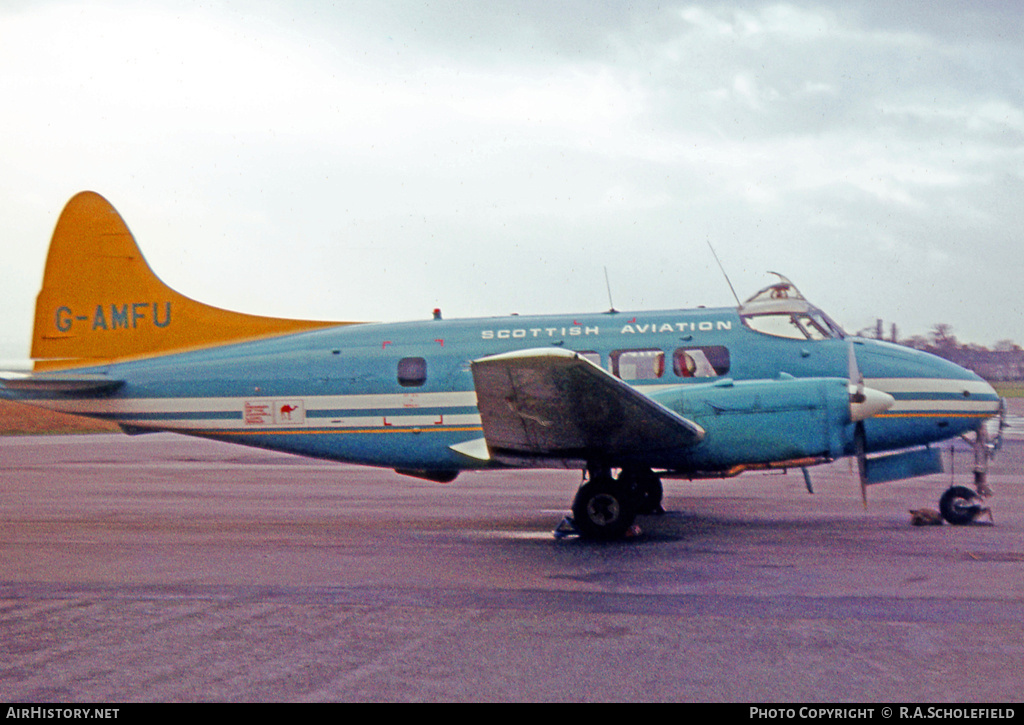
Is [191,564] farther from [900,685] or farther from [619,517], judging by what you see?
[900,685]

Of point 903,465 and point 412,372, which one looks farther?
point 412,372

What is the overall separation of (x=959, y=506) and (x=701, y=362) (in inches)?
155

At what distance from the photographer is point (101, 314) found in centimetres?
1389

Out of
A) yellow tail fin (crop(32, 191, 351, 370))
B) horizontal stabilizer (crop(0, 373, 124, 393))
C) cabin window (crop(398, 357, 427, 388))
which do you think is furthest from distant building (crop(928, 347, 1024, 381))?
horizontal stabilizer (crop(0, 373, 124, 393))

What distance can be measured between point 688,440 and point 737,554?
1.50 m

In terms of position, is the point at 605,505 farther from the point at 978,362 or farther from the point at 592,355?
the point at 978,362

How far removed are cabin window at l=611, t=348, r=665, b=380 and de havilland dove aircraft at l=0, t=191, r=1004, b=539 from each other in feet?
0.07

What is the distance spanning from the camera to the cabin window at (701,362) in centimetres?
1195

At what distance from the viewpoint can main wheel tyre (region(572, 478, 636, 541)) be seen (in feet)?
34.9

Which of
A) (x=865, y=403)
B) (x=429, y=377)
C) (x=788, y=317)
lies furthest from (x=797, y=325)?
(x=429, y=377)

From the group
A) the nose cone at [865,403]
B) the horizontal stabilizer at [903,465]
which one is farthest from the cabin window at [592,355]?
the horizontal stabilizer at [903,465]

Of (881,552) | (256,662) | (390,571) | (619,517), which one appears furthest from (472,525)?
(256,662)

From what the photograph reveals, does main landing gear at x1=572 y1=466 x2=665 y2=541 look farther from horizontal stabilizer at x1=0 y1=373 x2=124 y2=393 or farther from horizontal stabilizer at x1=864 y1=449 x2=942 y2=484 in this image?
horizontal stabilizer at x1=0 y1=373 x2=124 y2=393

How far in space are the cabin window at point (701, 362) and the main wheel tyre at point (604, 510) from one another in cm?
220
